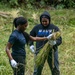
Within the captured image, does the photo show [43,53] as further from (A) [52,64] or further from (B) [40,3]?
(B) [40,3]

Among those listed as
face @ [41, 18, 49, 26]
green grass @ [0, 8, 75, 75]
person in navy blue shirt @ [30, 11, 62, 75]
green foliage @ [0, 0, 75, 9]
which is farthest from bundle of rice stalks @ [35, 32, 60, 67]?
green foliage @ [0, 0, 75, 9]

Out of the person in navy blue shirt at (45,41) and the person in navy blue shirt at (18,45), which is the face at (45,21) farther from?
the person in navy blue shirt at (18,45)

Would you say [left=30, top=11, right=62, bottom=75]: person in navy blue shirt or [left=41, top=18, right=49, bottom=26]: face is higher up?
[left=41, top=18, right=49, bottom=26]: face

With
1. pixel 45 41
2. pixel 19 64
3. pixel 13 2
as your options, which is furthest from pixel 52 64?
pixel 13 2

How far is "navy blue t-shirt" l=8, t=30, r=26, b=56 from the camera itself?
447 centimetres

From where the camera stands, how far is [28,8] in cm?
1241

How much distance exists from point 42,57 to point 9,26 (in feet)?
15.2

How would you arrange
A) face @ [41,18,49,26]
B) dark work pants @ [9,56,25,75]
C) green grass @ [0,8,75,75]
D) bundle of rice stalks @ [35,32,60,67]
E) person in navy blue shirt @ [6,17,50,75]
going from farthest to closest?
green grass @ [0,8,75,75]
face @ [41,18,49,26]
bundle of rice stalks @ [35,32,60,67]
dark work pants @ [9,56,25,75]
person in navy blue shirt @ [6,17,50,75]

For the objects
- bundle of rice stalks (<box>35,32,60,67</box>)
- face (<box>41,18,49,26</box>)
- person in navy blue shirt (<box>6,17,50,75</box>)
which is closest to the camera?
person in navy blue shirt (<box>6,17,50,75</box>)

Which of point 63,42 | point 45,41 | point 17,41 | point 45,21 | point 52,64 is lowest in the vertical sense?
point 63,42

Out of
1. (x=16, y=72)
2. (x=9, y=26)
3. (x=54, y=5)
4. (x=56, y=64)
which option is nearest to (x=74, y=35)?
(x=9, y=26)

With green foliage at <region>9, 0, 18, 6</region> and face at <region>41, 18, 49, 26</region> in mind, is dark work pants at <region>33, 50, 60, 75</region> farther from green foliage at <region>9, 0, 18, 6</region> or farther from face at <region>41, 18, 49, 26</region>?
green foliage at <region>9, 0, 18, 6</region>

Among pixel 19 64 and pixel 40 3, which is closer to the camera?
pixel 19 64

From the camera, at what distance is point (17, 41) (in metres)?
4.52
